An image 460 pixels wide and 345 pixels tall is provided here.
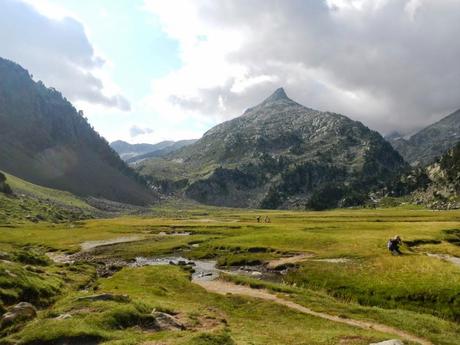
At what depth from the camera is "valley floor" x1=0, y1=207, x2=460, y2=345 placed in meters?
31.1

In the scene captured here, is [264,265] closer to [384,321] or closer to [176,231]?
[384,321]

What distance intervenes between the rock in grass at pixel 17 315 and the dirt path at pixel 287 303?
2121 centimetres

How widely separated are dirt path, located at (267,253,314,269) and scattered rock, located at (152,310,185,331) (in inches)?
1361

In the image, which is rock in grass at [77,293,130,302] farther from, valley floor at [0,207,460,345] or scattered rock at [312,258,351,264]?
scattered rock at [312,258,351,264]

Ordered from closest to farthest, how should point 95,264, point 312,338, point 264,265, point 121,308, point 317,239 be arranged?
point 312,338
point 121,308
point 264,265
point 95,264
point 317,239

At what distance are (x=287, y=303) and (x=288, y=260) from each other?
82.9 feet

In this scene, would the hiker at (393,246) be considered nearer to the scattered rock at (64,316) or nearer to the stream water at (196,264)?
the stream water at (196,264)

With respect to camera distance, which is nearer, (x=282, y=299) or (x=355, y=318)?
(x=355, y=318)

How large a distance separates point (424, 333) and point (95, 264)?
55129 millimetres

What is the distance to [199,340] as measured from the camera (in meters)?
25.7

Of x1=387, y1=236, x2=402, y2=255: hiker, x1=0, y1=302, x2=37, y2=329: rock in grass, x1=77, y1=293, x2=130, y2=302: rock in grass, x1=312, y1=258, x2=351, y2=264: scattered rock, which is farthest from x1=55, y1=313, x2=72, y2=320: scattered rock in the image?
x1=387, y1=236, x2=402, y2=255: hiker

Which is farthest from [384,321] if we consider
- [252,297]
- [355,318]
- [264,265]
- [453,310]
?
[264,265]

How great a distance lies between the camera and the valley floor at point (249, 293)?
31078 millimetres

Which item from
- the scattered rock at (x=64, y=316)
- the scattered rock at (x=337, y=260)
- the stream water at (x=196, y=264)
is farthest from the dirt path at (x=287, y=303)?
the scattered rock at (x=64, y=316)
